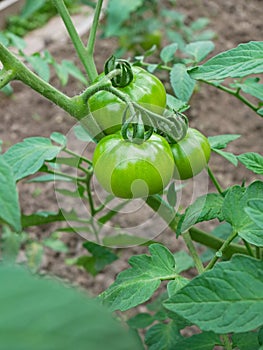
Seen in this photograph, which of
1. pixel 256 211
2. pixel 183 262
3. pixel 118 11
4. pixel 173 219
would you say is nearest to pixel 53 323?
pixel 256 211

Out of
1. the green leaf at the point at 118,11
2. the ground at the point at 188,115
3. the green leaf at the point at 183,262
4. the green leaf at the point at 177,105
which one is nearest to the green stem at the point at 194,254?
the green leaf at the point at 177,105

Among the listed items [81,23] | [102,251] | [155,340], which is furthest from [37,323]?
[81,23]

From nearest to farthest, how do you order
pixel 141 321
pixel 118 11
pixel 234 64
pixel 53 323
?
pixel 53 323, pixel 234 64, pixel 141 321, pixel 118 11

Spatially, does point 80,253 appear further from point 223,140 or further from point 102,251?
point 223,140

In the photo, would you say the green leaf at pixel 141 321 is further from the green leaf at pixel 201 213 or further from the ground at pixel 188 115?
the ground at pixel 188 115

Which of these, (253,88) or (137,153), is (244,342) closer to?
(137,153)

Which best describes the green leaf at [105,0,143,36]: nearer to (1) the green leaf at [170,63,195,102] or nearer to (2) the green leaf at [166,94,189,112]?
(1) the green leaf at [170,63,195,102]
